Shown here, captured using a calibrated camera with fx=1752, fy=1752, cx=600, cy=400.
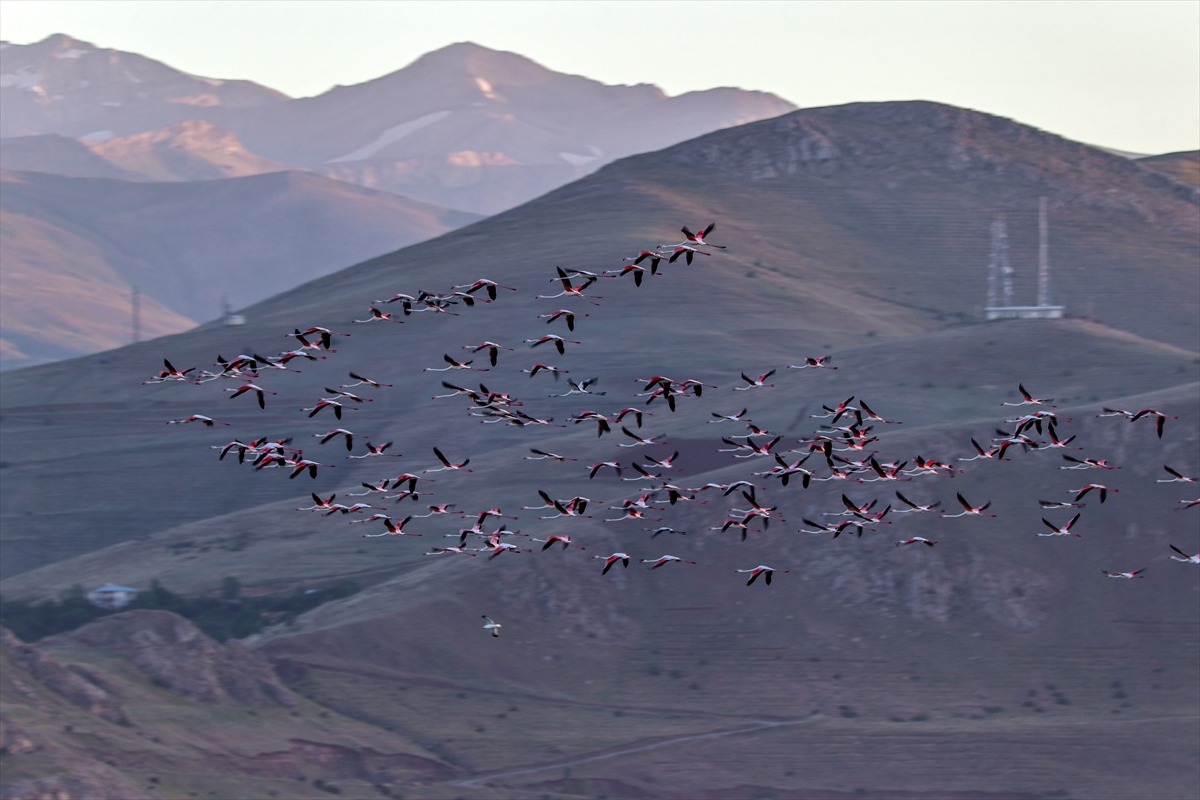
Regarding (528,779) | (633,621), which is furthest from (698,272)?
(528,779)

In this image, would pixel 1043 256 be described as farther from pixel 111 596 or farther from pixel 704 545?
pixel 111 596

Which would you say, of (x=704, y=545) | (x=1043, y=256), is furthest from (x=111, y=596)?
(x=1043, y=256)

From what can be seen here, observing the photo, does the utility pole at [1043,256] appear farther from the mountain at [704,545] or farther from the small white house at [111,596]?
the small white house at [111,596]

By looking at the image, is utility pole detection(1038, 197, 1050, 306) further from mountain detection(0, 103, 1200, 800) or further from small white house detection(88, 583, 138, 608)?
small white house detection(88, 583, 138, 608)

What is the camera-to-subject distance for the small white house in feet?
315

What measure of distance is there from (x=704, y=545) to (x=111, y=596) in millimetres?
32915

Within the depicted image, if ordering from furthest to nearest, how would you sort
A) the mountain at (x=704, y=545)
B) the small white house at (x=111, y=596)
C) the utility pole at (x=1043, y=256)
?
the utility pole at (x=1043, y=256) < the small white house at (x=111, y=596) < the mountain at (x=704, y=545)

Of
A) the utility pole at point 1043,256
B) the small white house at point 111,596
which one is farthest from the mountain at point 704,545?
the small white house at point 111,596

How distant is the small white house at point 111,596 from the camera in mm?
95938

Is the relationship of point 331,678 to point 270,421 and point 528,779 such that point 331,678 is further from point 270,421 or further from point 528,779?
point 270,421

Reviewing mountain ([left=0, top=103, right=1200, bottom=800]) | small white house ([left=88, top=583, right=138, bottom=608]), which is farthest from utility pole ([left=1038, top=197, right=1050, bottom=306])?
small white house ([left=88, top=583, right=138, bottom=608])

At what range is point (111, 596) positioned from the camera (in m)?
96.6

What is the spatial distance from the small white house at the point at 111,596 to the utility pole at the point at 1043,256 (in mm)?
96029

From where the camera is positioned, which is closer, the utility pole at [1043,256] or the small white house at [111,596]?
the small white house at [111,596]
